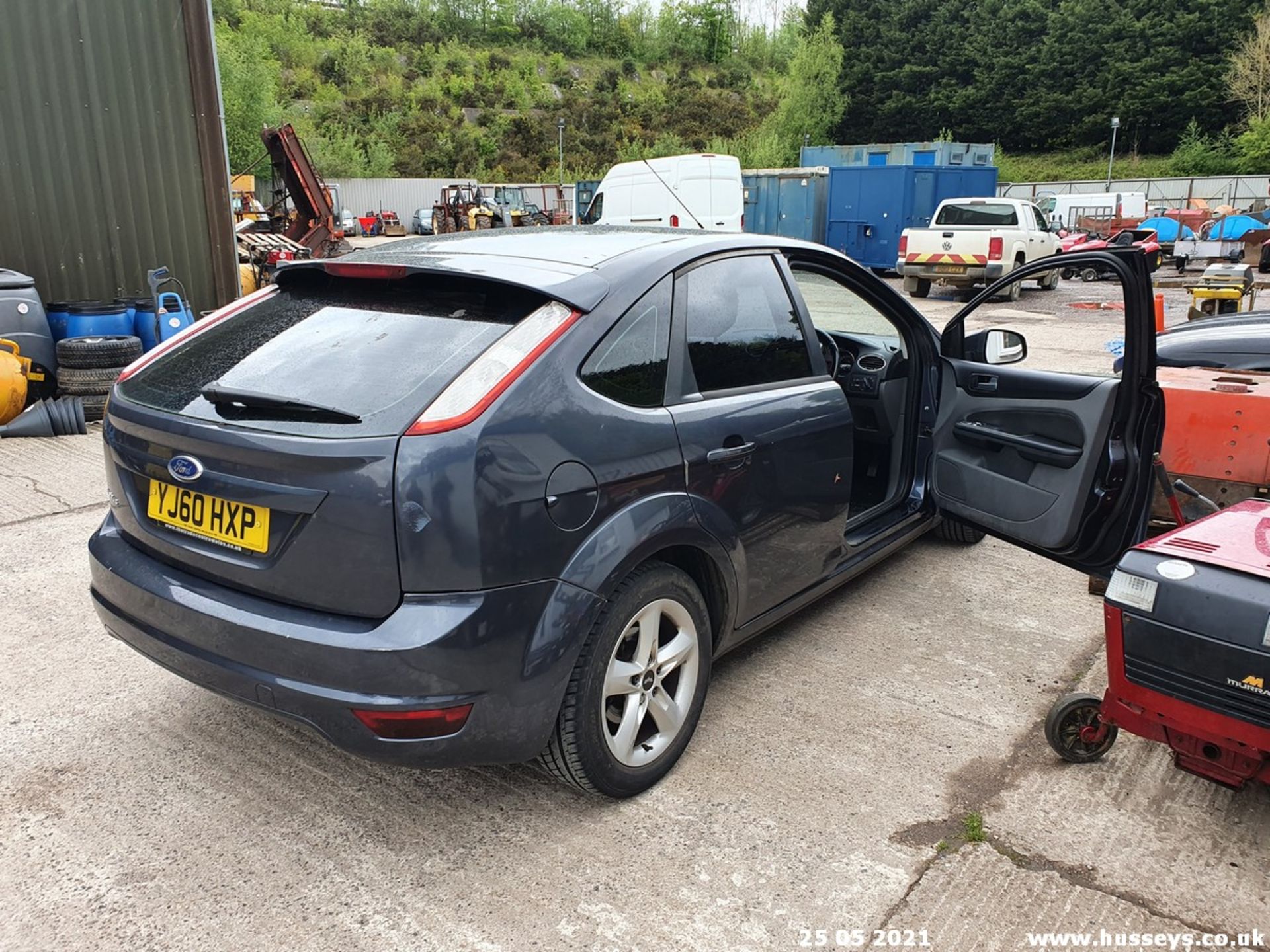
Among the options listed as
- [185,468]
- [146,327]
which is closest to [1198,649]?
[185,468]

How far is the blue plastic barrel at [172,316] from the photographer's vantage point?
7.43 metres

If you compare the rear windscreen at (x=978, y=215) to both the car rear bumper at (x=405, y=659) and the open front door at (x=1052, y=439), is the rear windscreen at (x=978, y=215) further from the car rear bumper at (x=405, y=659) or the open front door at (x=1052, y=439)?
the car rear bumper at (x=405, y=659)

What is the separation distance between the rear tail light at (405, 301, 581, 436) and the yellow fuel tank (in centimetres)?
593

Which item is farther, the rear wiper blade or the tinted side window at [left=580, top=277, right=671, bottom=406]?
the tinted side window at [left=580, top=277, right=671, bottom=406]

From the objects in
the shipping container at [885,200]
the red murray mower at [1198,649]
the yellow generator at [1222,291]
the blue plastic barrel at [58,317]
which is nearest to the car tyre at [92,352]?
the blue plastic barrel at [58,317]

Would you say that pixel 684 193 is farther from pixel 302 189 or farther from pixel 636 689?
pixel 636 689

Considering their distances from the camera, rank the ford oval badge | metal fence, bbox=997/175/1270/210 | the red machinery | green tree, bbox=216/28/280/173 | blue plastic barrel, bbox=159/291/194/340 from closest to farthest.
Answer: the ford oval badge, blue plastic barrel, bbox=159/291/194/340, the red machinery, metal fence, bbox=997/175/1270/210, green tree, bbox=216/28/280/173

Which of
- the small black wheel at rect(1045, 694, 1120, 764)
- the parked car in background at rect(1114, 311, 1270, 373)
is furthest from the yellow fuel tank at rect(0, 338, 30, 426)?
the parked car in background at rect(1114, 311, 1270, 373)

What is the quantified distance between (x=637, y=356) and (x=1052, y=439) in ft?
5.95

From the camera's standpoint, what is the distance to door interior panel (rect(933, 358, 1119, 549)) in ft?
10.8

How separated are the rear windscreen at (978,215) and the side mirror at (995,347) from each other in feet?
46.8

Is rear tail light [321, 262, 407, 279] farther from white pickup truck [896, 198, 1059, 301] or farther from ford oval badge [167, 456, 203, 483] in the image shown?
white pickup truck [896, 198, 1059, 301]

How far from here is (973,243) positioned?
16156 millimetres
